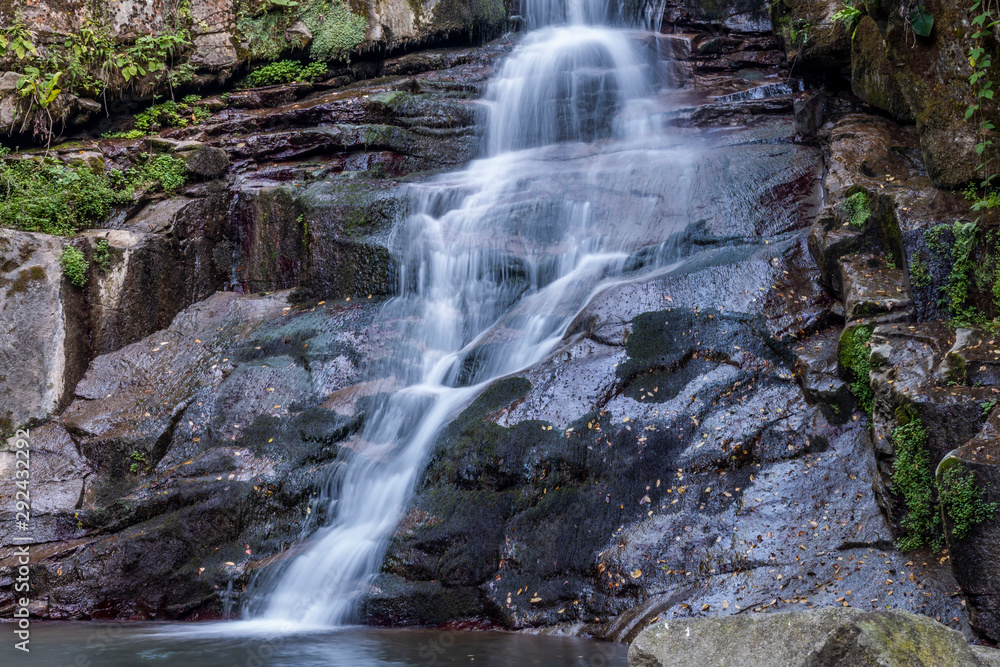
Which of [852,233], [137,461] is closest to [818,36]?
[852,233]

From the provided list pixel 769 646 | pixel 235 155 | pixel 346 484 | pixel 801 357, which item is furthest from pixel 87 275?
pixel 769 646

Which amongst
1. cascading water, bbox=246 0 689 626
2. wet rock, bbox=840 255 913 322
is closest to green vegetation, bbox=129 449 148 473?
cascading water, bbox=246 0 689 626

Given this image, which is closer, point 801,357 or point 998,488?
point 998,488

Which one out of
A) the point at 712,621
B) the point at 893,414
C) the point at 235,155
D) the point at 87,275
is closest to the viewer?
the point at 712,621

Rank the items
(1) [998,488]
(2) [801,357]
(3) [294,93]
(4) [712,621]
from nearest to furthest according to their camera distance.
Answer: (4) [712,621] < (1) [998,488] < (2) [801,357] < (3) [294,93]

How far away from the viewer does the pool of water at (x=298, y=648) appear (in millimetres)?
4859

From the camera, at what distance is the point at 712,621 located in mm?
3648

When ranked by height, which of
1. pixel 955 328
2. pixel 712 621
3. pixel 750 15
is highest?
pixel 750 15

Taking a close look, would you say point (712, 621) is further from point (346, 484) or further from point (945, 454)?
point (346, 484)

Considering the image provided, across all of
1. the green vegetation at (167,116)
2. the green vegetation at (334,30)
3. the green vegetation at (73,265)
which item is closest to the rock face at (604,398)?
the green vegetation at (73,265)

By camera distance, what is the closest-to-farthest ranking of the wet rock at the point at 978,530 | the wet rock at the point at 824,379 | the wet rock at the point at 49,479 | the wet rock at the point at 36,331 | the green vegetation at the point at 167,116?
the wet rock at the point at 978,530 → the wet rock at the point at 824,379 → the wet rock at the point at 49,479 → the wet rock at the point at 36,331 → the green vegetation at the point at 167,116

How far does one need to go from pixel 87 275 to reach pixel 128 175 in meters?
2.21

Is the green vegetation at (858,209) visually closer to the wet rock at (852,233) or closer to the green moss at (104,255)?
the wet rock at (852,233)

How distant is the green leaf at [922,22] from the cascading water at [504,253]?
330 cm
